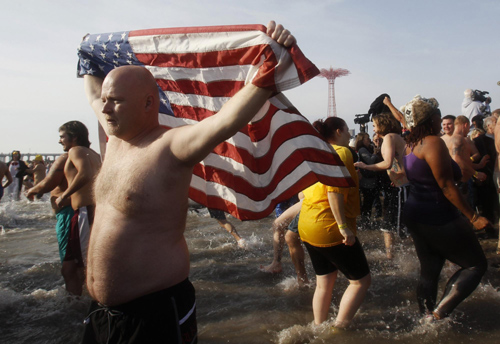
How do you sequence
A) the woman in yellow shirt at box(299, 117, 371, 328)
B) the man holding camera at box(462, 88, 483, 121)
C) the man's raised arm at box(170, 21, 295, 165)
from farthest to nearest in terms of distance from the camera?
the man holding camera at box(462, 88, 483, 121)
the woman in yellow shirt at box(299, 117, 371, 328)
the man's raised arm at box(170, 21, 295, 165)

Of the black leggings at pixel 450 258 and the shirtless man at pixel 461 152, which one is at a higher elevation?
the shirtless man at pixel 461 152

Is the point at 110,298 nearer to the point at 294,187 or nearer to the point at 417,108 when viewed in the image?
the point at 294,187

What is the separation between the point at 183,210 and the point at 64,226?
3.04m

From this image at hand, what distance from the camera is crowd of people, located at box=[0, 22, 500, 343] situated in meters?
2.01

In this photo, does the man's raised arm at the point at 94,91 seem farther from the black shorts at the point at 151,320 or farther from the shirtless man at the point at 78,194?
the shirtless man at the point at 78,194

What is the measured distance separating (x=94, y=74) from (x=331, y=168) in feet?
6.19

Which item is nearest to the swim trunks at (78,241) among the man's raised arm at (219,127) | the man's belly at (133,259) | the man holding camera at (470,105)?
the man's belly at (133,259)

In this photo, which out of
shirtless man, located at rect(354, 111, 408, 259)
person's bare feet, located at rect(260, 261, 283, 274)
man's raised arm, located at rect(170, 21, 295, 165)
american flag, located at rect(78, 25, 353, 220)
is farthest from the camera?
person's bare feet, located at rect(260, 261, 283, 274)

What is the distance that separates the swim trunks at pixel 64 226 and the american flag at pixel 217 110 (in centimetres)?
205

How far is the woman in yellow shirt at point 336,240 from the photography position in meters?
3.46

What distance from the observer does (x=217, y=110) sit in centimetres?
294

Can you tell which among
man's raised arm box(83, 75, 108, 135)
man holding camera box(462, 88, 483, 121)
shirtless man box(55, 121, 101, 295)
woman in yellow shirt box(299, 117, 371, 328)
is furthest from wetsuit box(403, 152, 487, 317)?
man holding camera box(462, 88, 483, 121)

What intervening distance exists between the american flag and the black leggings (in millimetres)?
1168

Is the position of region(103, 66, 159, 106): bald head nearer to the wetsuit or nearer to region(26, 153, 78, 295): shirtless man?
the wetsuit
